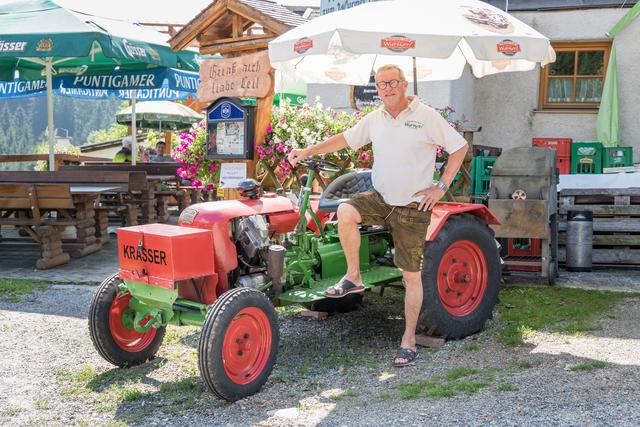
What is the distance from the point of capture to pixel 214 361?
354 centimetres

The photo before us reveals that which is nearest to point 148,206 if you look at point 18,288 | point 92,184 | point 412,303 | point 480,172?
point 92,184

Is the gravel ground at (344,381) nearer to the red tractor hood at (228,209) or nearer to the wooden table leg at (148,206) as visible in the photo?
the red tractor hood at (228,209)

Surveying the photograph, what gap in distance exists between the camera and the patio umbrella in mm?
16562

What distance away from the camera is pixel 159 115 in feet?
54.7

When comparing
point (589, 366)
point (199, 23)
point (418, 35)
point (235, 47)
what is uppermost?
point (199, 23)

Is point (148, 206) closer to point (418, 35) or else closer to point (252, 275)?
point (252, 275)

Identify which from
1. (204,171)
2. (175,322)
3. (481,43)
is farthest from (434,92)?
(175,322)

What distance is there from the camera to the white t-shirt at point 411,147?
13.7ft

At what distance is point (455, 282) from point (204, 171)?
3649mm

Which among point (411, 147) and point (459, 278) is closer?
point (411, 147)

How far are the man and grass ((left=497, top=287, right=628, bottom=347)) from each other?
35.5 inches

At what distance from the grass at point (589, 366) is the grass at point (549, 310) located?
0.58 meters

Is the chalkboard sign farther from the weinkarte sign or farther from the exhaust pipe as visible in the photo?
the exhaust pipe

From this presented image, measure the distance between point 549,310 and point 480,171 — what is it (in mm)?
2844
